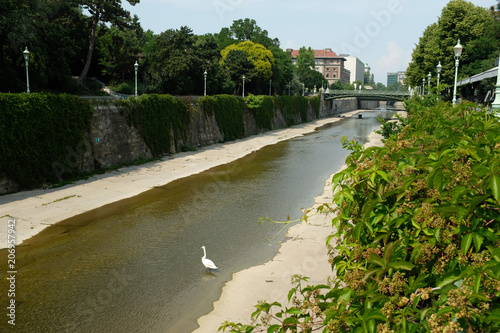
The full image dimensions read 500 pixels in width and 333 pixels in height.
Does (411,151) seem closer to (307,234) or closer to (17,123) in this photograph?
(307,234)

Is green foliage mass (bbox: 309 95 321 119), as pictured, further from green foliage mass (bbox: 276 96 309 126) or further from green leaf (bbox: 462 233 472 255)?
green leaf (bbox: 462 233 472 255)

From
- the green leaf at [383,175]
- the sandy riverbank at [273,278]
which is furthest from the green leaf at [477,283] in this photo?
the sandy riverbank at [273,278]

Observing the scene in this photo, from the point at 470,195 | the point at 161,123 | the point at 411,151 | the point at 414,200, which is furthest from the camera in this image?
the point at 161,123

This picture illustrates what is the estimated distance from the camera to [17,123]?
65.1 feet

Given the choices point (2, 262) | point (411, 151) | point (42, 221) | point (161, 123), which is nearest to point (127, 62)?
point (161, 123)

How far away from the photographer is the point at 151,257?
1355cm

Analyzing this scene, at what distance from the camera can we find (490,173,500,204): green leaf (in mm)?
2736

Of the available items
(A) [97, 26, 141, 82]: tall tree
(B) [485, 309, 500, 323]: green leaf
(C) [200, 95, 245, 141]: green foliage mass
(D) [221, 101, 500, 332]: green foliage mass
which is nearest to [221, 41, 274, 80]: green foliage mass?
(A) [97, 26, 141, 82]: tall tree

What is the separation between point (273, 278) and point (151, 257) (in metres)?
4.36

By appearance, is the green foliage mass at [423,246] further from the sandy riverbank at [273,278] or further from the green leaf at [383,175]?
the sandy riverbank at [273,278]

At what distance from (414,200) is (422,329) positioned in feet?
3.91

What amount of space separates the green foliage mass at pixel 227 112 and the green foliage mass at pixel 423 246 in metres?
36.1

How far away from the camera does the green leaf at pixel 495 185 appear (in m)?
2.74

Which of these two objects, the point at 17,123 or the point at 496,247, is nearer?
the point at 496,247
